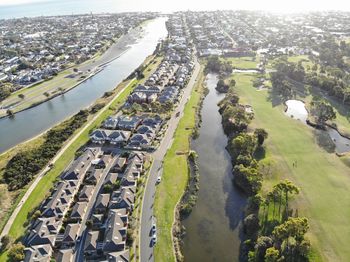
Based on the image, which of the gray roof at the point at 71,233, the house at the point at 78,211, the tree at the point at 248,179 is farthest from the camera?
the tree at the point at 248,179

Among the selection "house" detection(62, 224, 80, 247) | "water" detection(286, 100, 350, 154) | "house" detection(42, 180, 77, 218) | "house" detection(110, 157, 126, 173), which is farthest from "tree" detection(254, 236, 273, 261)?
"water" detection(286, 100, 350, 154)

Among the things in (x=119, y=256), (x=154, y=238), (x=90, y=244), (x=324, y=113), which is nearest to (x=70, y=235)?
(x=90, y=244)

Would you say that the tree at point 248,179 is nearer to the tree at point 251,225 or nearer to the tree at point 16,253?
the tree at point 251,225

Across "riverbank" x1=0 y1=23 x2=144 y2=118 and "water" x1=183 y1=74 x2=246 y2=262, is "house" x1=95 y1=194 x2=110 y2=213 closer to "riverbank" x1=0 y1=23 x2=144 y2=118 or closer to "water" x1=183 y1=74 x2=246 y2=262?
"water" x1=183 y1=74 x2=246 y2=262

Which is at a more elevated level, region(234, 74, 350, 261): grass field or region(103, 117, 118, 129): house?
region(103, 117, 118, 129): house

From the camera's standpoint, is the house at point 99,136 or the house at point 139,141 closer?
the house at point 139,141

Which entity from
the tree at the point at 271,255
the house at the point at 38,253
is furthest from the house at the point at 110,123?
the tree at the point at 271,255
